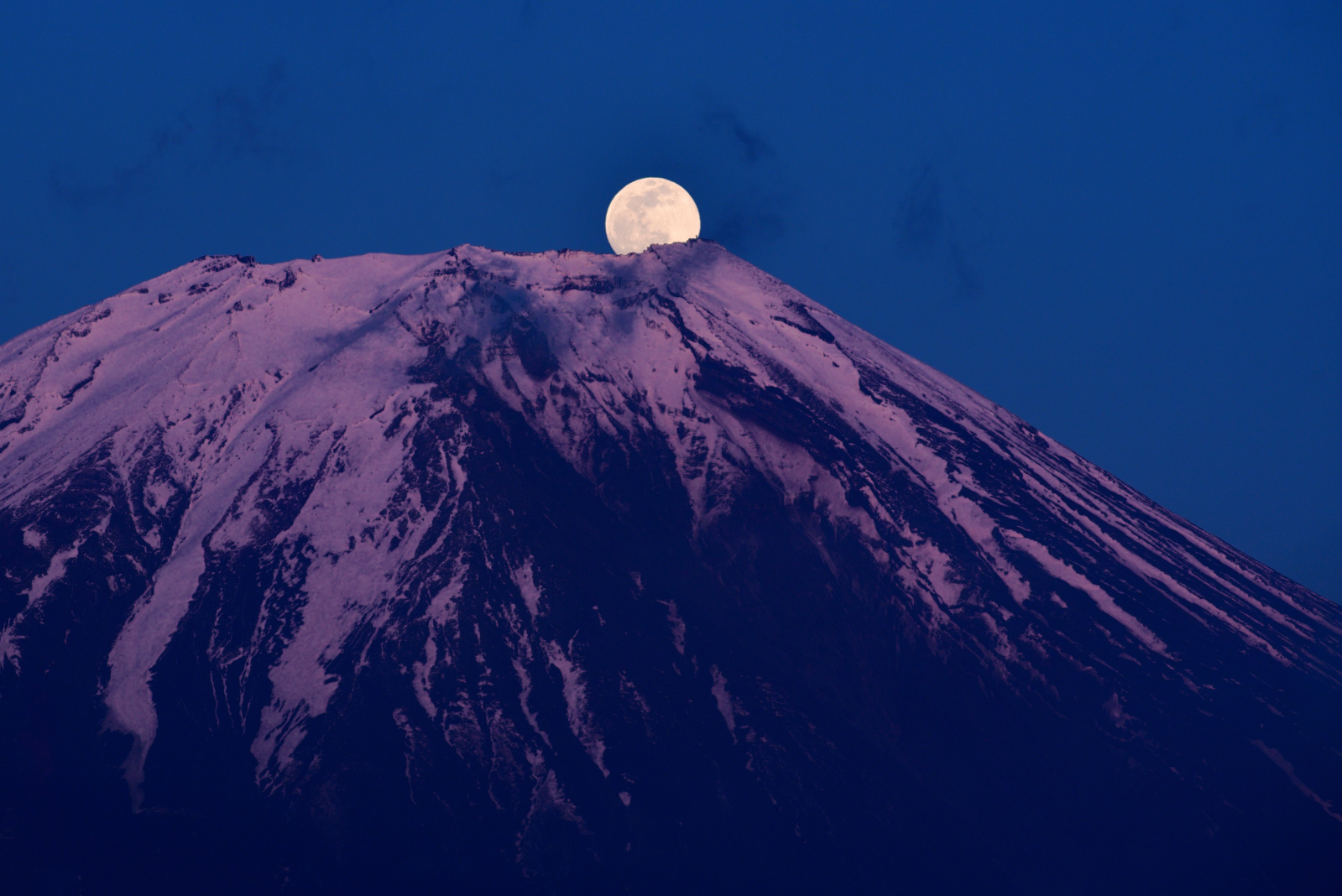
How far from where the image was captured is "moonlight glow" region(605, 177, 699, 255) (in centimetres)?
10594

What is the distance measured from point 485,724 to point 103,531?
27673 mm

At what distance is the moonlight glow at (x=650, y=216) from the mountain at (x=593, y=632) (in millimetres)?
10925

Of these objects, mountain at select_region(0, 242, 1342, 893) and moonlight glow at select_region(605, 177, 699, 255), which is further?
moonlight glow at select_region(605, 177, 699, 255)

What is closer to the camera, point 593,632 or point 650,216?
point 593,632

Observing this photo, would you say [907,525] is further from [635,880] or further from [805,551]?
[635,880]

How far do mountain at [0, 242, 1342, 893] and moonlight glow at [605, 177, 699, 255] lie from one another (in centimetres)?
1093

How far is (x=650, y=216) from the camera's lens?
10619 centimetres

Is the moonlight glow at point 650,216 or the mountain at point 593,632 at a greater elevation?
the moonlight glow at point 650,216

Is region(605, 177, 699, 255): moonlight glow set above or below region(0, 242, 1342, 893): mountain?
above

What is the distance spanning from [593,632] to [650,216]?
46.9 m

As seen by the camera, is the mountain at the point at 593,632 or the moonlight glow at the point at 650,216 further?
the moonlight glow at the point at 650,216

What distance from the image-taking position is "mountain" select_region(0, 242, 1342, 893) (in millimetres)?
61750

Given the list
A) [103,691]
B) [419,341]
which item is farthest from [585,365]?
[103,691]

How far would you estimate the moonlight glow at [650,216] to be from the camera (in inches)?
4171
